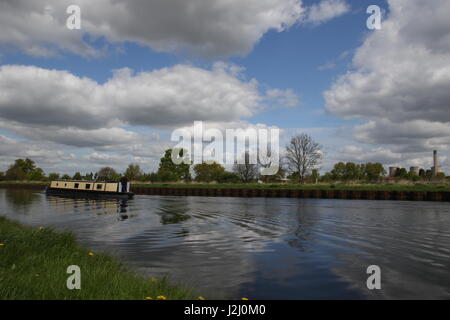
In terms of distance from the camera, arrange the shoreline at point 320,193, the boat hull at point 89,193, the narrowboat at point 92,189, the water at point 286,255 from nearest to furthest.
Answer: the water at point 286,255 → the shoreline at point 320,193 → the boat hull at point 89,193 → the narrowboat at point 92,189

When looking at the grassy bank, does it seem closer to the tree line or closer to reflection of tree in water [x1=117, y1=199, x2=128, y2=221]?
reflection of tree in water [x1=117, y1=199, x2=128, y2=221]

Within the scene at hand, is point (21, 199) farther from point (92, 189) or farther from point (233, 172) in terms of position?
point (233, 172)

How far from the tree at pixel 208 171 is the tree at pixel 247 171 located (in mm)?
5182

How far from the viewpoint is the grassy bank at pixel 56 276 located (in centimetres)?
556

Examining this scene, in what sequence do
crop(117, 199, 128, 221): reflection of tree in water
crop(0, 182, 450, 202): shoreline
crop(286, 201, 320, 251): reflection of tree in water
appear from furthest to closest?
crop(0, 182, 450, 202): shoreline, crop(117, 199, 128, 221): reflection of tree in water, crop(286, 201, 320, 251): reflection of tree in water

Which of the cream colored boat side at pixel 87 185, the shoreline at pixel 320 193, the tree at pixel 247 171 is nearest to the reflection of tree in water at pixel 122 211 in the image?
the cream colored boat side at pixel 87 185

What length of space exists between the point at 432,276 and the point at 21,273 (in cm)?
1063

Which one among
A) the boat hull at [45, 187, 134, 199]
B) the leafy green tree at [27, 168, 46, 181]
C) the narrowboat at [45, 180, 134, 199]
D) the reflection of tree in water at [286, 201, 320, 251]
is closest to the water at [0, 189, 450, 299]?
the reflection of tree in water at [286, 201, 320, 251]

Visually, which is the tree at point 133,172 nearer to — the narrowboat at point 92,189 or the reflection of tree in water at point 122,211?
the narrowboat at point 92,189

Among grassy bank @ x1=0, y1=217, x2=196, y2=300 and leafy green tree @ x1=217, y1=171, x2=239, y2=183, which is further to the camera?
leafy green tree @ x1=217, y1=171, x2=239, y2=183

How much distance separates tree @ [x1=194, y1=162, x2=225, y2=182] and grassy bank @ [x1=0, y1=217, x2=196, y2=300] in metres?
75.1

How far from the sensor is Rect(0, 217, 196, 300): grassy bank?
18.2 ft

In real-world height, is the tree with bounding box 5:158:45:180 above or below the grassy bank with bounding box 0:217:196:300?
above
